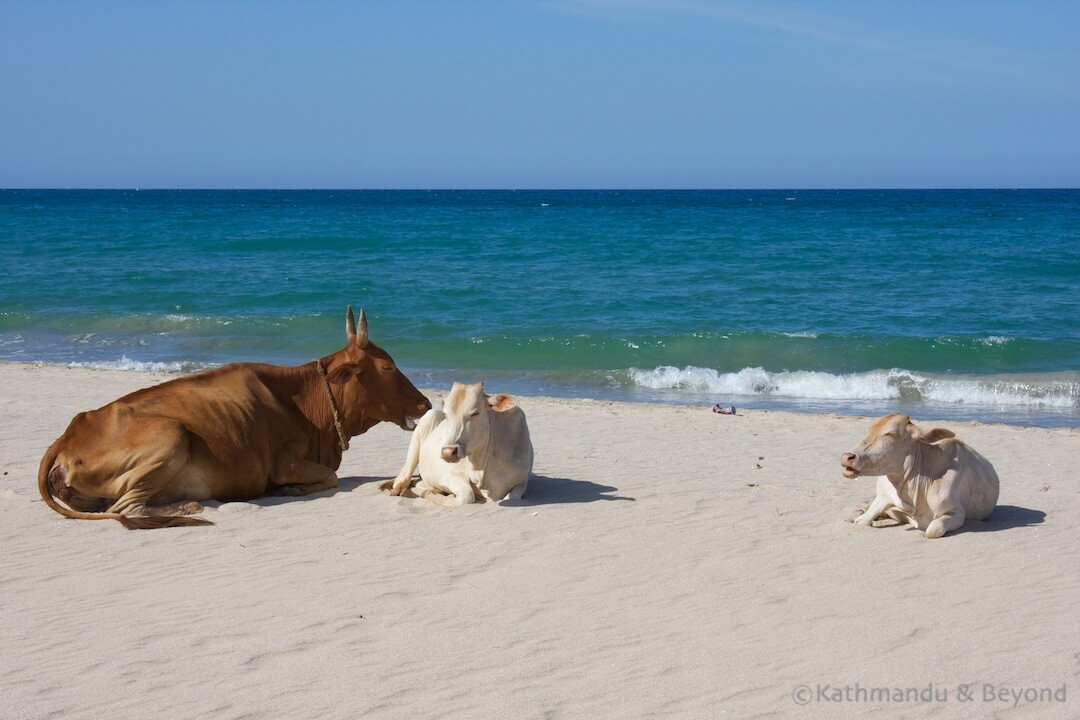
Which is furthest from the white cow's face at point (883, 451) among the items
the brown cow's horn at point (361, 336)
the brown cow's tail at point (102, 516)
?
the brown cow's tail at point (102, 516)

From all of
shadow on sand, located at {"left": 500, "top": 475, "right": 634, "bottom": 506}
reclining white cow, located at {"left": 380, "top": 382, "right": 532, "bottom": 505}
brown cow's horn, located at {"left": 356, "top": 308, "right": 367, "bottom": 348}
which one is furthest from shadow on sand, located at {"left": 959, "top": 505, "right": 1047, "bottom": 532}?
brown cow's horn, located at {"left": 356, "top": 308, "right": 367, "bottom": 348}

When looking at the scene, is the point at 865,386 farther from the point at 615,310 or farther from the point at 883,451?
the point at 883,451

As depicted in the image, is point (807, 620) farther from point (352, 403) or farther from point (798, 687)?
point (352, 403)

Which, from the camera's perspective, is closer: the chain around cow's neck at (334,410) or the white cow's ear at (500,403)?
the white cow's ear at (500,403)

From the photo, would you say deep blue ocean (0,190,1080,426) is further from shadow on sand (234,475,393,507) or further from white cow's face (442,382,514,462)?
white cow's face (442,382,514,462)

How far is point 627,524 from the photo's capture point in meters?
7.81

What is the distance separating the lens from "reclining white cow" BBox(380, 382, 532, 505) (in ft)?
26.0

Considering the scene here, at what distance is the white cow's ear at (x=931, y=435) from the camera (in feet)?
24.3

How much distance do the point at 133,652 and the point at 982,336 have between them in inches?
734

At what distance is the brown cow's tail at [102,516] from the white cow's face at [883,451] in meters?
4.15

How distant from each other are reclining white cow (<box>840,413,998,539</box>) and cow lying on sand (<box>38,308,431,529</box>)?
335 centimetres

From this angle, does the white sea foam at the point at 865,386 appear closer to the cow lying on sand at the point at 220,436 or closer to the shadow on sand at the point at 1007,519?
the shadow on sand at the point at 1007,519

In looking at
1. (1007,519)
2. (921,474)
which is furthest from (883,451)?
(1007,519)

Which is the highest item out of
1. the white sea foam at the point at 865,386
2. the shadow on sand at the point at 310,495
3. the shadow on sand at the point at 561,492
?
the shadow on sand at the point at 561,492
